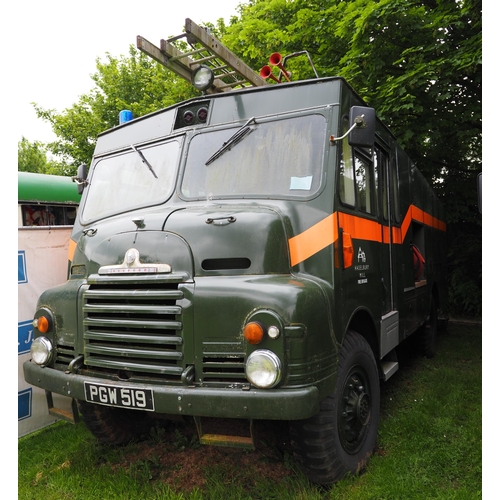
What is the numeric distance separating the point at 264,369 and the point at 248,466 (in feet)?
4.46

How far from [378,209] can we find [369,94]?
3735 millimetres

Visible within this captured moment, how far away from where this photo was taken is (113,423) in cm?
404

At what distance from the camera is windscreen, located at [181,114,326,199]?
133 inches

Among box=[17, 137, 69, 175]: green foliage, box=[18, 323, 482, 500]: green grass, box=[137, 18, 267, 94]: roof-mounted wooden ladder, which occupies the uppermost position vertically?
box=[17, 137, 69, 175]: green foliage

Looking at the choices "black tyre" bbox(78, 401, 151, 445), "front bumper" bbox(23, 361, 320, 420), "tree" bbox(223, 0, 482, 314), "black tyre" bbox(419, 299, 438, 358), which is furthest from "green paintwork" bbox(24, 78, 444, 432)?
"tree" bbox(223, 0, 482, 314)

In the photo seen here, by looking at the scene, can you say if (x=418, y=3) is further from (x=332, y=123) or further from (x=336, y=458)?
(x=336, y=458)

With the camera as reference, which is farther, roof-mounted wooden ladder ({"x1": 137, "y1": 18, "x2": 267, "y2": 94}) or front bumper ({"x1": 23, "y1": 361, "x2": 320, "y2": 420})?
roof-mounted wooden ladder ({"x1": 137, "y1": 18, "x2": 267, "y2": 94})

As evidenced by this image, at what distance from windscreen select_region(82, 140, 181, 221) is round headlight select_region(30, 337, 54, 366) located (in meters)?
1.19

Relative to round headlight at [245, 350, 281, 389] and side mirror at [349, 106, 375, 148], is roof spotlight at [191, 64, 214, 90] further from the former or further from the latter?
round headlight at [245, 350, 281, 389]

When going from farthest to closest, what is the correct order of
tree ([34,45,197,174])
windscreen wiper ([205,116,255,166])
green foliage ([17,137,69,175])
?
green foliage ([17,137,69,175]) < tree ([34,45,197,174]) < windscreen wiper ([205,116,255,166])

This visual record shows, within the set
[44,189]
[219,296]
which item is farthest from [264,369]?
[44,189]

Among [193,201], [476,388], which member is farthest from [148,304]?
[476,388]

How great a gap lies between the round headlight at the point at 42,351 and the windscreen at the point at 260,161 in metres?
1.51

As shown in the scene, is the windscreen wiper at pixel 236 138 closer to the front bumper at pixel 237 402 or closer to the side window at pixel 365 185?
the side window at pixel 365 185
